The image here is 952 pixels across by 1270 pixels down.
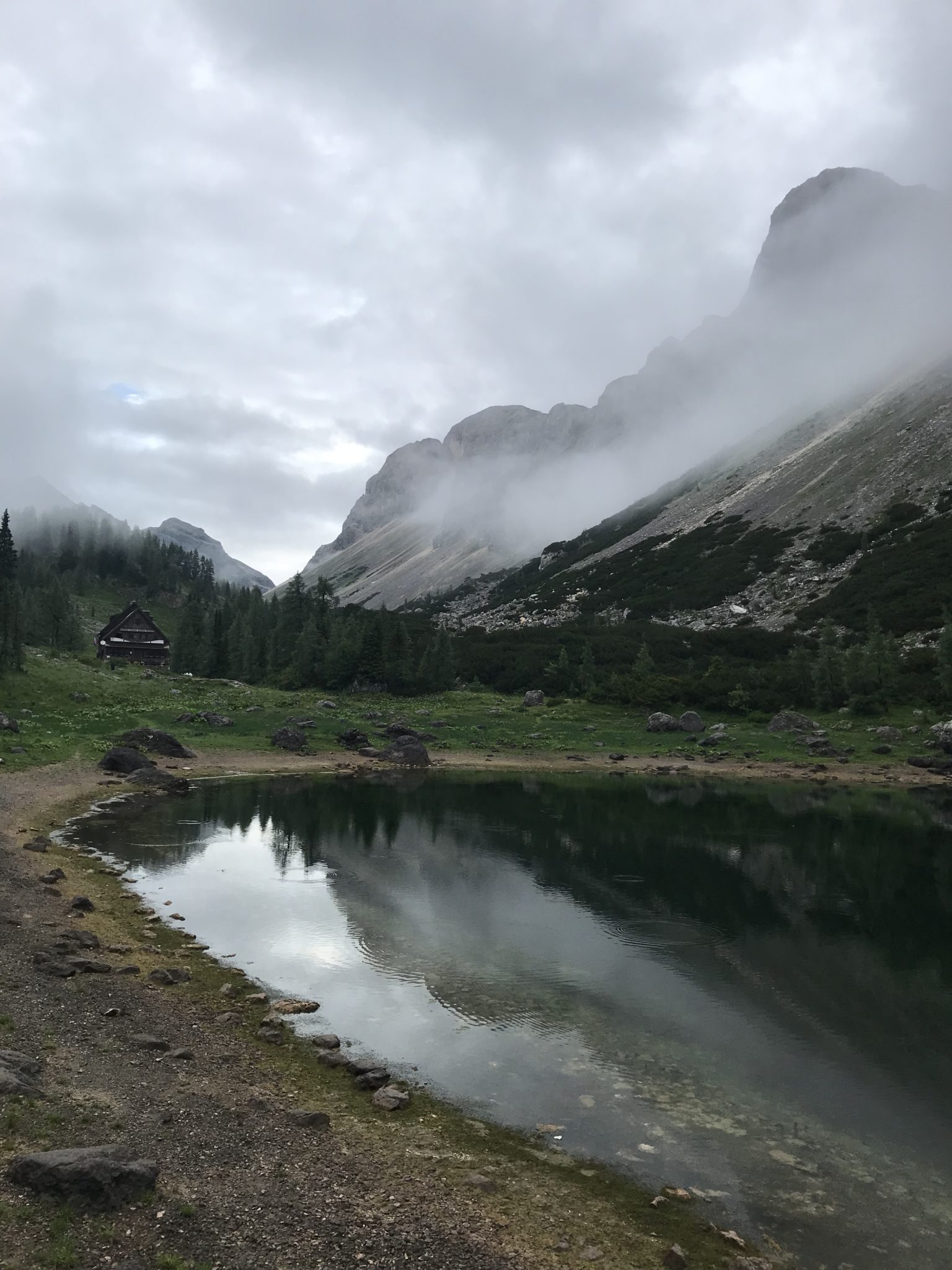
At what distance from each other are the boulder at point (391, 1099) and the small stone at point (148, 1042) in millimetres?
4570

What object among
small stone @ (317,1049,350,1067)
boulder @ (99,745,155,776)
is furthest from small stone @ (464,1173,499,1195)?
boulder @ (99,745,155,776)

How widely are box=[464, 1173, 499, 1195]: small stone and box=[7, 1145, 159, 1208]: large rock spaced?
4855 millimetres

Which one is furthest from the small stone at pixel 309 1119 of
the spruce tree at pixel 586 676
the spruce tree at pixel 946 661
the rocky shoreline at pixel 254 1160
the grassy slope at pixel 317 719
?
the spruce tree at pixel 586 676

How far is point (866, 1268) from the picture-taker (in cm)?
1084

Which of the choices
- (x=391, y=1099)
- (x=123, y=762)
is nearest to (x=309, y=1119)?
(x=391, y=1099)

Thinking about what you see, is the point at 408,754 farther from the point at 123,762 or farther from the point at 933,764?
the point at 933,764

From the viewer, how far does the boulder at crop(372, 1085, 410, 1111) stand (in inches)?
569

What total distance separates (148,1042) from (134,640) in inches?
5240

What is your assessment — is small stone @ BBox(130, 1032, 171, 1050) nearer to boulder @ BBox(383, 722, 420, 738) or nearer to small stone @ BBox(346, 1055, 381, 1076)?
small stone @ BBox(346, 1055, 381, 1076)

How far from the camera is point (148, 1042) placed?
51.0 feet

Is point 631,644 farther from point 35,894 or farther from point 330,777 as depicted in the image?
point 35,894

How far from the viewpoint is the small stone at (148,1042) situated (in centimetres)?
1545

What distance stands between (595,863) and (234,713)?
172 feet

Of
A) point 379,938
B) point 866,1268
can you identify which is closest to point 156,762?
point 379,938
